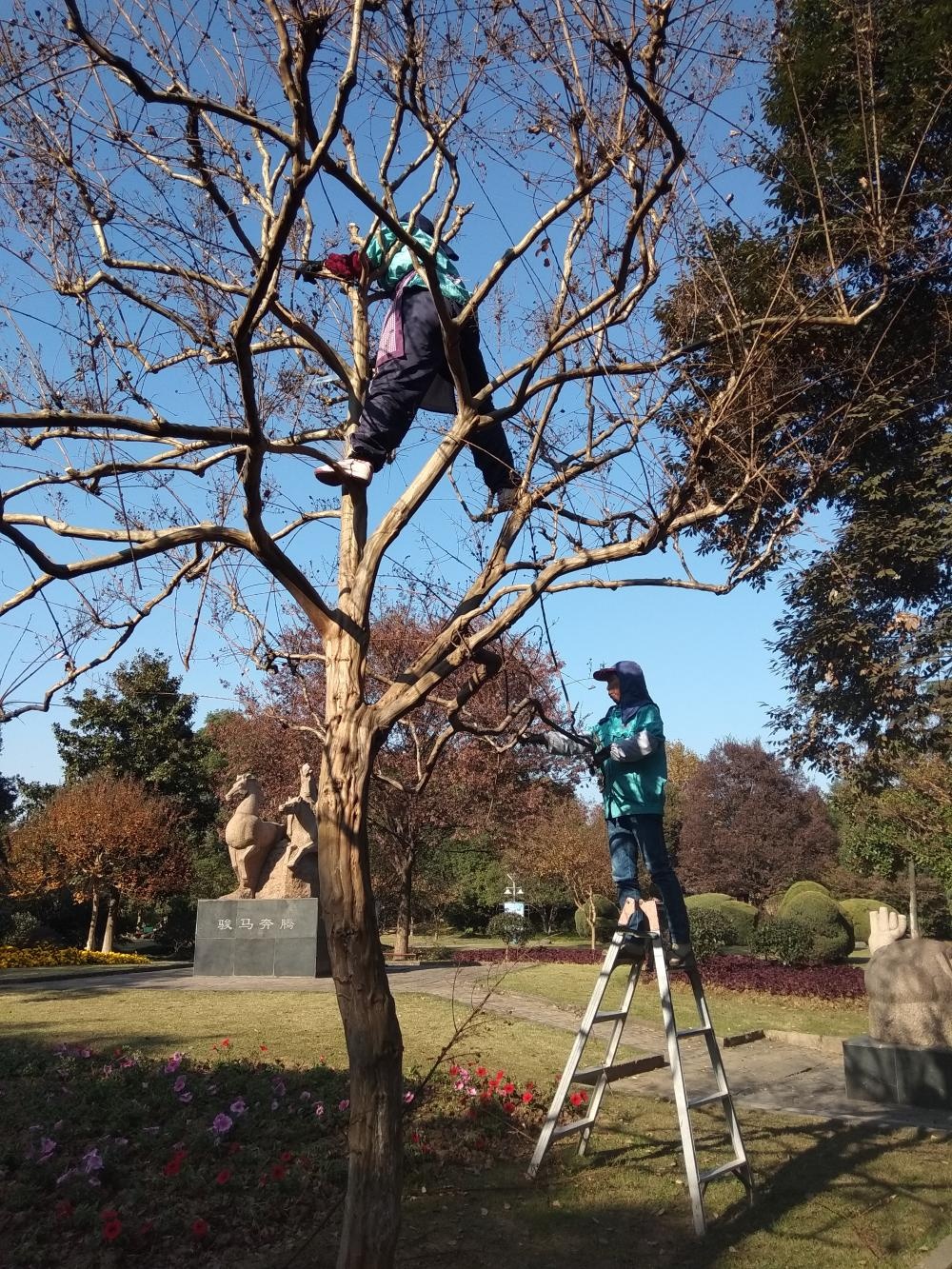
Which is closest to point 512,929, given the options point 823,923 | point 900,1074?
point 900,1074

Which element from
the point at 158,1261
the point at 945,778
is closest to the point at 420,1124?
the point at 158,1261

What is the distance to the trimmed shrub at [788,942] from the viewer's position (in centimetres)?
1620

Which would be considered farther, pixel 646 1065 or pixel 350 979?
pixel 646 1065

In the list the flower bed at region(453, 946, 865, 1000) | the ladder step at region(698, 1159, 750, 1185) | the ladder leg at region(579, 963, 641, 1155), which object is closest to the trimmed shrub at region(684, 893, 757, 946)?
the flower bed at region(453, 946, 865, 1000)

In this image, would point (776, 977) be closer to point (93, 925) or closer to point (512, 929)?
point (512, 929)

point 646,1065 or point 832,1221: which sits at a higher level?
point 646,1065

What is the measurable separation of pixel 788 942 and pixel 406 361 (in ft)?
49.8

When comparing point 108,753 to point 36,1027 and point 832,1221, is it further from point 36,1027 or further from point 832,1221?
point 832,1221

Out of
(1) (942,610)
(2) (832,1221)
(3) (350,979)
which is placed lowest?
(2) (832,1221)

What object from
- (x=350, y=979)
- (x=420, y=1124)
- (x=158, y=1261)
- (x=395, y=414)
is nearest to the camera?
(x=350, y=979)

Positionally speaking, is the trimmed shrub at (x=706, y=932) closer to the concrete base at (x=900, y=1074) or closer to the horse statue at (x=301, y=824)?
the horse statue at (x=301, y=824)

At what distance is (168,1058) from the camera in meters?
6.88

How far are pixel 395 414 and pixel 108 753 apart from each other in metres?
28.4

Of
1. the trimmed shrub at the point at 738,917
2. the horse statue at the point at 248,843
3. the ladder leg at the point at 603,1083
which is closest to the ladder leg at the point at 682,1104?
the ladder leg at the point at 603,1083
